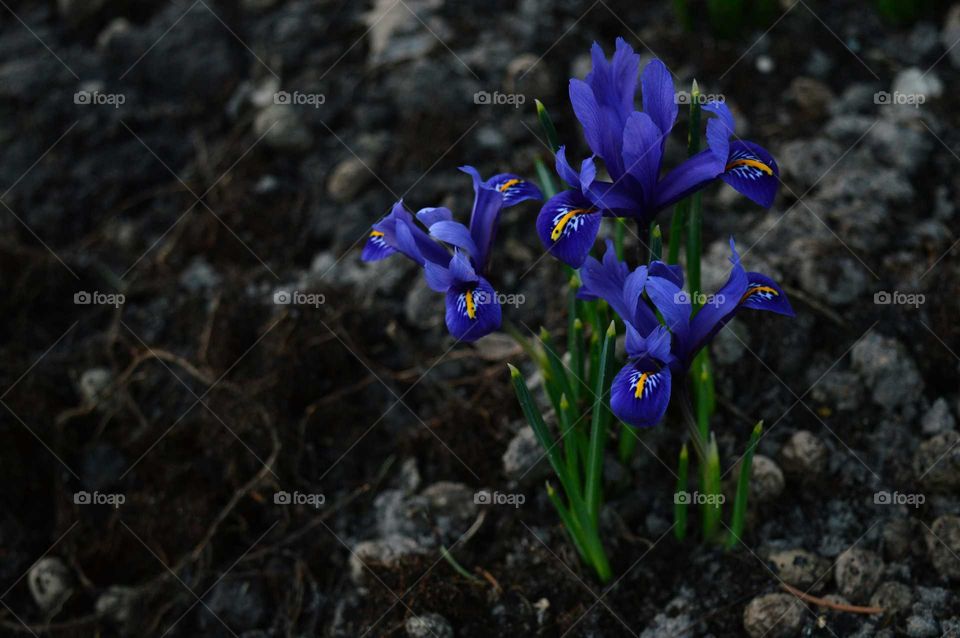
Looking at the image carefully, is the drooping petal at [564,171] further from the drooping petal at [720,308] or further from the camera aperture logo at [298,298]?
the camera aperture logo at [298,298]

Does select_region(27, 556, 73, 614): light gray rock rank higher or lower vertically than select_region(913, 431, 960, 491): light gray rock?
lower

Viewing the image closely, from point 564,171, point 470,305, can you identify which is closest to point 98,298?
point 470,305

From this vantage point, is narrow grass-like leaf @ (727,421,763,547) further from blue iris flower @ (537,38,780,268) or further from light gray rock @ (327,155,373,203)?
light gray rock @ (327,155,373,203)

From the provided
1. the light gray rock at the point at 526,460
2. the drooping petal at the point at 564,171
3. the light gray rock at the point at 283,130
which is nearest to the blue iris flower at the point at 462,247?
the drooping petal at the point at 564,171

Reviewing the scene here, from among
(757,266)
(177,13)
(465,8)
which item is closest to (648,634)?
(757,266)

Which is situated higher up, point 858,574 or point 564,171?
point 564,171

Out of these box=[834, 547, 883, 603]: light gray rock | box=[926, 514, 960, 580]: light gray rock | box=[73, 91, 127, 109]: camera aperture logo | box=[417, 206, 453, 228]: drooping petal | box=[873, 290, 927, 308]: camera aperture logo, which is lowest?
box=[73, 91, 127, 109]: camera aperture logo

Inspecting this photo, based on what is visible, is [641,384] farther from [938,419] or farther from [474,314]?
[938,419]

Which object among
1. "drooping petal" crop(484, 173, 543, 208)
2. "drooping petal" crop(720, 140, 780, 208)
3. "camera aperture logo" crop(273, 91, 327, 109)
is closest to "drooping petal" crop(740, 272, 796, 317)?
"drooping petal" crop(720, 140, 780, 208)
